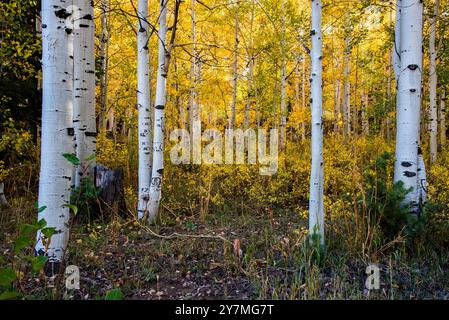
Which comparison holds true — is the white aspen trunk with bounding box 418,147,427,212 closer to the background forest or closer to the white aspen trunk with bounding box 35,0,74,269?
the background forest

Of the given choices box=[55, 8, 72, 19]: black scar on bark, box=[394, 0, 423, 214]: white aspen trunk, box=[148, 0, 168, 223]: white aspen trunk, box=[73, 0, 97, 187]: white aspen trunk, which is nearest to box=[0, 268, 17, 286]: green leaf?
box=[55, 8, 72, 19]: black scar on bark

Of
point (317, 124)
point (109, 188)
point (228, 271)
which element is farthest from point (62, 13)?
point (109, 188)

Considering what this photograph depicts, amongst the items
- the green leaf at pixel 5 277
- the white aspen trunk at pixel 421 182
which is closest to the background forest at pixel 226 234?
the green leaf at pixel 5 277

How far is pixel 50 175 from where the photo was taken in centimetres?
297

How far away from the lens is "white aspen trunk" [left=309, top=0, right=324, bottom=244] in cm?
318

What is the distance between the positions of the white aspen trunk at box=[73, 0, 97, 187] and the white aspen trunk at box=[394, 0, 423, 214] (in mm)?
4332

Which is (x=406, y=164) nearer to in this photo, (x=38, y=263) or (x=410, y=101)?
(x=410, y=101)

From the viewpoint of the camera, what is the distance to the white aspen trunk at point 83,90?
210 inches

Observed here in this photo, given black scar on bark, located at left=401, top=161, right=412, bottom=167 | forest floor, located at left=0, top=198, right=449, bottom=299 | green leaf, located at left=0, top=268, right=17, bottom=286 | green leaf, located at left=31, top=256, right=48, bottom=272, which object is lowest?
forest floor, located at left=0, top=198, right=449, bottom=299

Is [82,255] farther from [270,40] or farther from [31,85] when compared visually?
[270,40]

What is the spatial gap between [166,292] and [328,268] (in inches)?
59.0

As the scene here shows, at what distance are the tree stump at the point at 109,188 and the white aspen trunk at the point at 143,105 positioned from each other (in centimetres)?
48

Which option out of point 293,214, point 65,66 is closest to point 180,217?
point 293,214

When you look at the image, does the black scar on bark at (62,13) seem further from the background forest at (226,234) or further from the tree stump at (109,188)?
the tree stump at (109,188)
